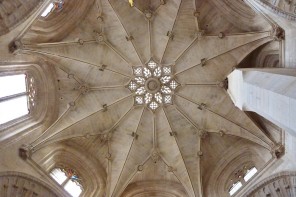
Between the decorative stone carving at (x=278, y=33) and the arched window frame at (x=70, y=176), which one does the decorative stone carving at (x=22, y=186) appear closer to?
the arched window frame at (x=70, y=176)

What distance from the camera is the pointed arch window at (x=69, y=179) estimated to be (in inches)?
773

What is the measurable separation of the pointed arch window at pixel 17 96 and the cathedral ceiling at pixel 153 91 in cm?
149

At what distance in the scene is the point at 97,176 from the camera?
2136 centimetres

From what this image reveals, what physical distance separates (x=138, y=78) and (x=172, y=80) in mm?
2028

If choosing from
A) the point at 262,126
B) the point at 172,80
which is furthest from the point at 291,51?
the point at 172,80

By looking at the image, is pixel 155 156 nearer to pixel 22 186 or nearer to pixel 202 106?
pixel 202 106

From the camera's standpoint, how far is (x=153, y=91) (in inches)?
970

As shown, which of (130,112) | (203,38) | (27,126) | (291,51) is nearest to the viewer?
(291,51)

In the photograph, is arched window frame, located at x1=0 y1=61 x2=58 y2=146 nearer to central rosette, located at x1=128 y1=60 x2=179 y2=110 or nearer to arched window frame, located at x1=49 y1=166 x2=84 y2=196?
arched window frame, located at x1=49 y1=166 x2=84 y2=196

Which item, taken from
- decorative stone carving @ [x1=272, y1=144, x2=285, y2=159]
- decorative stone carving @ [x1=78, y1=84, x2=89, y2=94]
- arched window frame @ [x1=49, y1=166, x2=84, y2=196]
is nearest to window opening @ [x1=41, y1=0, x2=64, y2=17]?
decorative stone carving @ [x1=78, y1=84, x2=89, y2=94]

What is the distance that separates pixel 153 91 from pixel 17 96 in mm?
8634

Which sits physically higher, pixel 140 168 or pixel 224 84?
pixel 224 84

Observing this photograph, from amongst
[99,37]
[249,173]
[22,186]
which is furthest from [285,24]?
[22,186]

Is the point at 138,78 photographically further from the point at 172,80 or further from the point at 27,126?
the point at 27,126
